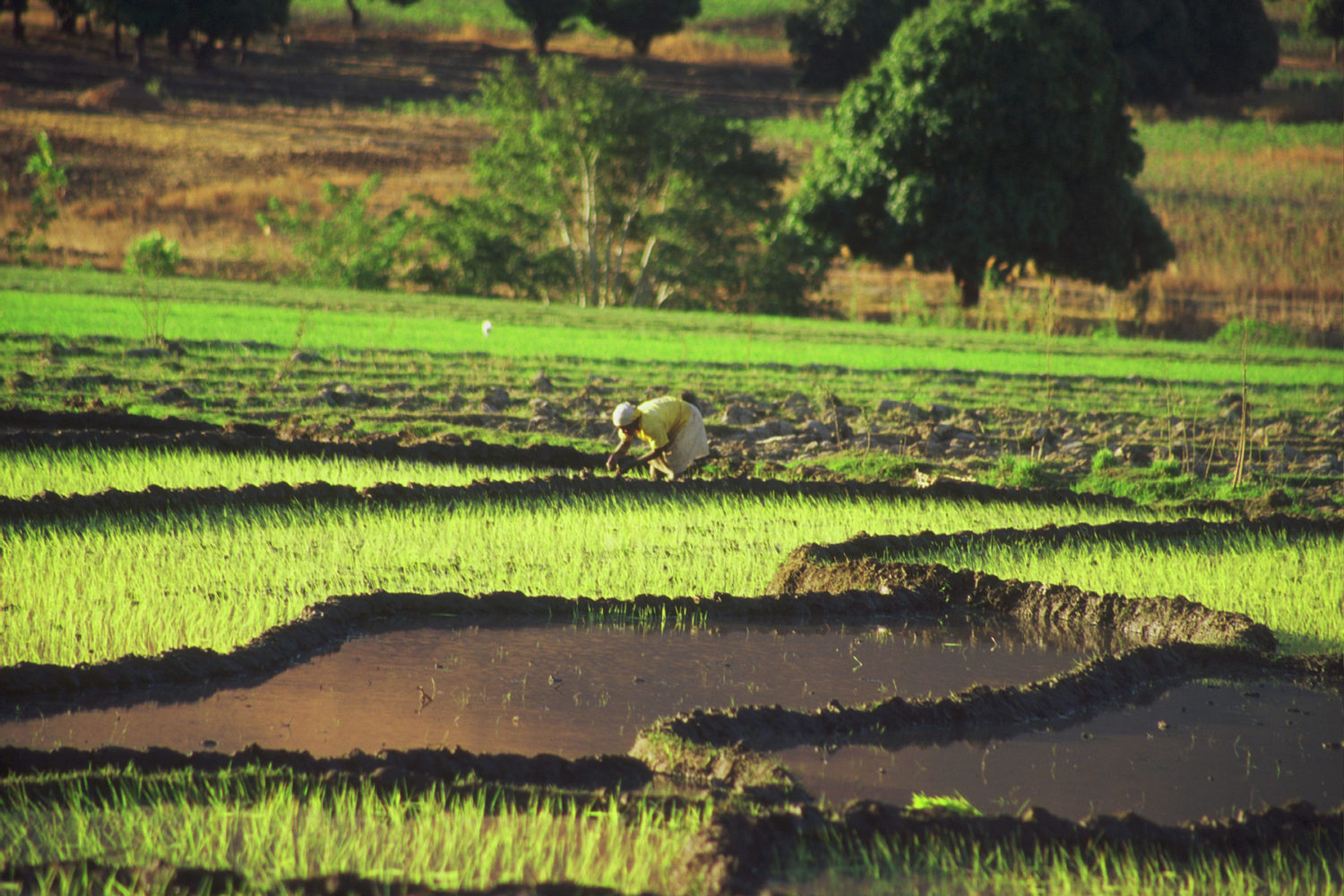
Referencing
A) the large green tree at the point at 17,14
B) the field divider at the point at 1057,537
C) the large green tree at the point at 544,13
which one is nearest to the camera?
the field divider at the point at 1057,537

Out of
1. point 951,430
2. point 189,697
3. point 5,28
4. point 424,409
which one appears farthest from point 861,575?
point 5,28

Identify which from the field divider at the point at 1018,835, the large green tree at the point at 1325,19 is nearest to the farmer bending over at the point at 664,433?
the field divider at the point at 1018,835

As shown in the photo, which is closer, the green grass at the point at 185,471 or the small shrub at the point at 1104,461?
the green grass at the point at 185,471

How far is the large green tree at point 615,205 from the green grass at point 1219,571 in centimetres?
2194

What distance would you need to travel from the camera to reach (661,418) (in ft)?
33.0

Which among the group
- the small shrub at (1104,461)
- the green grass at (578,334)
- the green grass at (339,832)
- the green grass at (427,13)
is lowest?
the green grass at (578,334)

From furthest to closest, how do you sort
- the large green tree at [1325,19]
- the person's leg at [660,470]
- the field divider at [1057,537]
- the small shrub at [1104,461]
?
the large green tree at [1325,19]
the small shrub at [1104,461]
the person's leg at [660,470]
the field divider at [1057,537]

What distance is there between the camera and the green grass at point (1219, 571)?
758 centimetres

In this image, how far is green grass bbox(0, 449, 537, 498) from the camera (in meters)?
9.80

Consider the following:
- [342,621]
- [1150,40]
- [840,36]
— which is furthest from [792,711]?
[840,36]

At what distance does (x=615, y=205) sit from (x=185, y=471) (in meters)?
22.1

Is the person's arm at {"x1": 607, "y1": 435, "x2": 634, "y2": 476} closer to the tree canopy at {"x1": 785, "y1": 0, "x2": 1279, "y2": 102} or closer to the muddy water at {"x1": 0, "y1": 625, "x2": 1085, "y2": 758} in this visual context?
the muddy water at {"x1": 0, "y1": 625, "x2": 1085, "y2": 758}

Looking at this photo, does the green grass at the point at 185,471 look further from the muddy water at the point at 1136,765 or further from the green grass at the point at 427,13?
the green grass at the point at 427,13

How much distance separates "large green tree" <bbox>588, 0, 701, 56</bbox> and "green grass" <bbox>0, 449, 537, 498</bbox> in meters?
53.8
